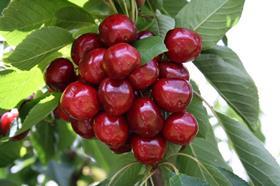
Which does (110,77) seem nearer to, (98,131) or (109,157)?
(98,131)

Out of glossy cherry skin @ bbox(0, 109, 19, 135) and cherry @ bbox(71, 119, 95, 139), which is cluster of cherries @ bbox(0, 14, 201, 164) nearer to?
cherry @ bbox(71, 119, 95, 139)

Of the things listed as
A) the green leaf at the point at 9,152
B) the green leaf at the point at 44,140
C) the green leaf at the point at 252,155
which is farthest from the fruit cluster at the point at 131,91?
the green leaf at the point at 44,140

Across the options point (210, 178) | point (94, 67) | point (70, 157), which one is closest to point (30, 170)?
point (70, 157)

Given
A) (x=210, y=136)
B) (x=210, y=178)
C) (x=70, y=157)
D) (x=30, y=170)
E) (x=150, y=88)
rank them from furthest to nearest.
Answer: (x=70, y=157) → (x=30, y=170) → (x=210, y=136) → (x=210, y=178) → (x=150, y=88)

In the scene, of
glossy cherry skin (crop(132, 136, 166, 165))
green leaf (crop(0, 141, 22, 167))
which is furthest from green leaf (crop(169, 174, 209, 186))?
green leaf (crop(0, 141, 22, 167))

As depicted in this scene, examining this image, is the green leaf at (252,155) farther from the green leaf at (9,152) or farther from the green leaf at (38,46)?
the green leaf at (9,152)

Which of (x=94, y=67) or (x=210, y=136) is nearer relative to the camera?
(x=94, y=67)
